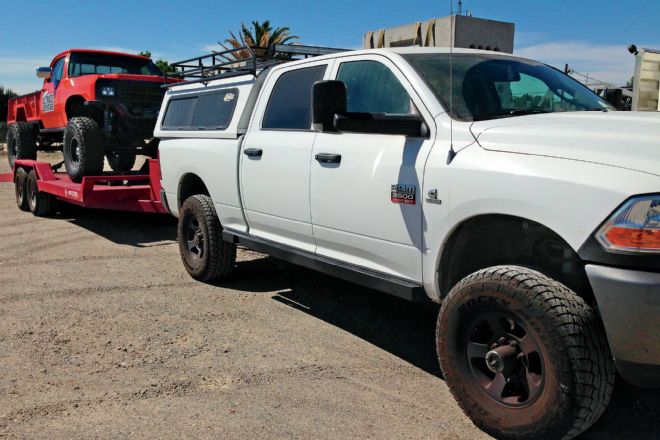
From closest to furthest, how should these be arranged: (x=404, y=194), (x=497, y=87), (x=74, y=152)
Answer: (x=404, y=194)
(x=497, y=87)
(x=74, y=152)

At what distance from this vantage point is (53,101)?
10.6 meters

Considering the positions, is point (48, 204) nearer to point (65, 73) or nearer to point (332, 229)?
point (65, 73)

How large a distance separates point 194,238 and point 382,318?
2.22 m

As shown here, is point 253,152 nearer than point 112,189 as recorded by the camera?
Yes

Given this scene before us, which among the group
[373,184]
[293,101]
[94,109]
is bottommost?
[373,184]

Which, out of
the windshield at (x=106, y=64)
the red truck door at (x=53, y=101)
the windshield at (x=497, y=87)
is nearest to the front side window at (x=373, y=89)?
the windshield at (x=497, y=87)

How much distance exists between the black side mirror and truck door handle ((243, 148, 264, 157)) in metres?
1.21

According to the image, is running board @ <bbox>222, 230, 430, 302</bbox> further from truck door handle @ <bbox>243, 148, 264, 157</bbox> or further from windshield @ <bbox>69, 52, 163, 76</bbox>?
windshield @ <bbox>69, 52, 163, 76</bbox>

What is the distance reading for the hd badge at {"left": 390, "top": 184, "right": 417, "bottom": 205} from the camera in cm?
352

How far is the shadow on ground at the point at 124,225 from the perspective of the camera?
844 cm

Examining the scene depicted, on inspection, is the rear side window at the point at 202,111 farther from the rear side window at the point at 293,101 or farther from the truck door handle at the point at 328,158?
the truck door handle at the point at 328,158

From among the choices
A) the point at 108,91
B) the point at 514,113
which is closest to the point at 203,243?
the point at 514,113

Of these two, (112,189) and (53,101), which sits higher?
(53,101)

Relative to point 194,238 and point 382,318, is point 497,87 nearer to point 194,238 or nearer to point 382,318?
point 382,318
